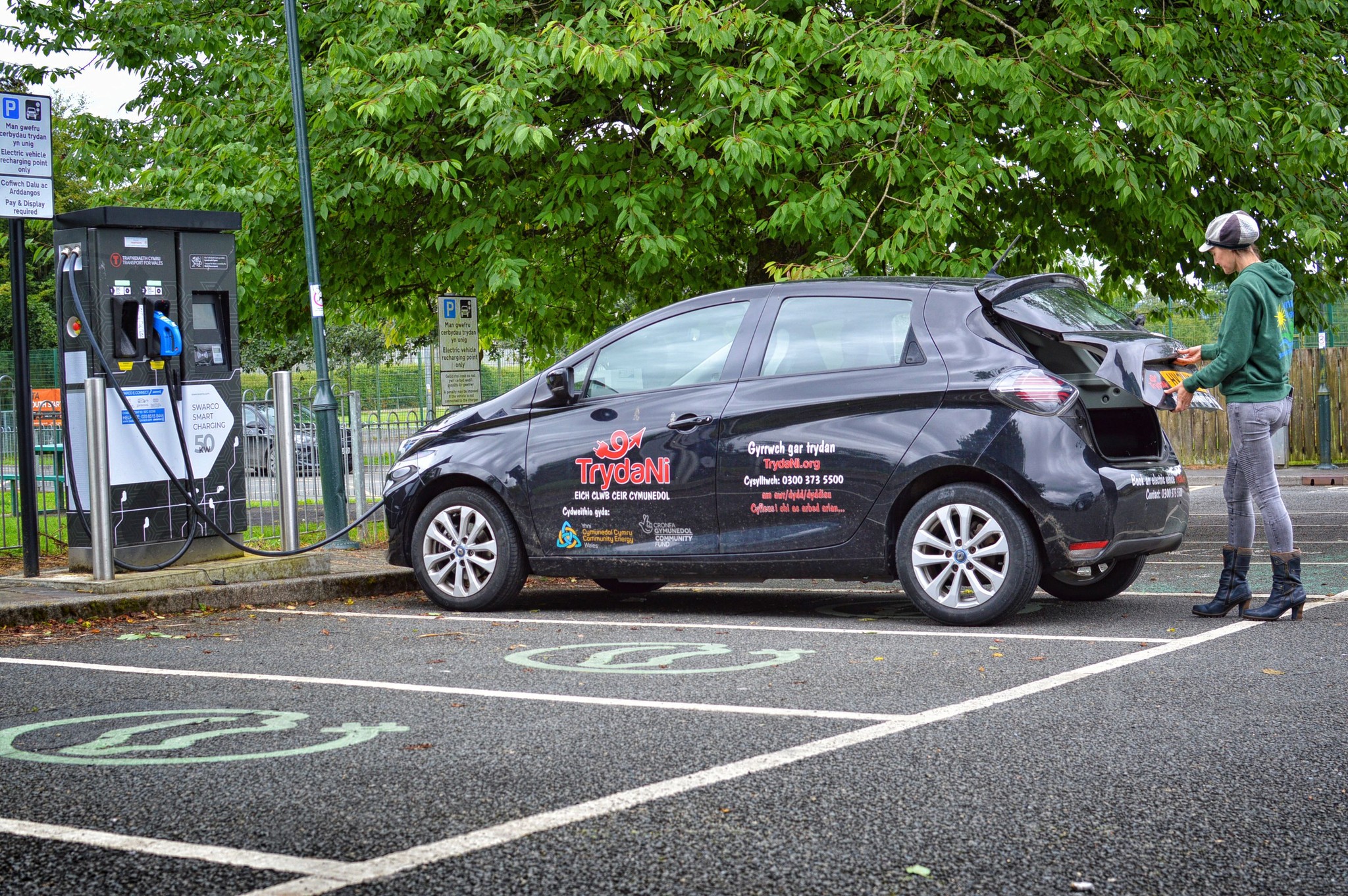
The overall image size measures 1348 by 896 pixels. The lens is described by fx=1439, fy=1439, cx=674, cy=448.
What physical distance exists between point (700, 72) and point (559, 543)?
518 cm

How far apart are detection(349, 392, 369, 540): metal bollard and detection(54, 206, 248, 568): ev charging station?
3211mm

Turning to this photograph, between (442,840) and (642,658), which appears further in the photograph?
(642,658)

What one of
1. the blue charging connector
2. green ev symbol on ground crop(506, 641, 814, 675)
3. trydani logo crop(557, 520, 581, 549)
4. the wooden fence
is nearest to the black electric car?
trydani logo crop(557, 520, 581, 549)

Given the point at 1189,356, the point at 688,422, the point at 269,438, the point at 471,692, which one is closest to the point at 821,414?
the point at 688,422

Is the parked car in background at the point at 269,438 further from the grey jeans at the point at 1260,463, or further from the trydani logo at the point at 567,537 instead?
the grey jeans at the point at 1260,463

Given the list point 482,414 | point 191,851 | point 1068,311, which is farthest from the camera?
point 482,414

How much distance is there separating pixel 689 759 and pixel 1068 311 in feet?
13.2

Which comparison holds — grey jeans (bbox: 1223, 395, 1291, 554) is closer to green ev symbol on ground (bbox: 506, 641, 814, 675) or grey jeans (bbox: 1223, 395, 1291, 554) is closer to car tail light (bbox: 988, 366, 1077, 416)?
car tail light (bbox: 988, 366, 1077, 416)

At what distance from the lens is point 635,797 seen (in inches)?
159

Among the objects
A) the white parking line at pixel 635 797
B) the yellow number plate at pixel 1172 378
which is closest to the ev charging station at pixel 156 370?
the white parking line at pixel 635 797

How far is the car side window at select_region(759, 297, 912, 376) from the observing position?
7527mm

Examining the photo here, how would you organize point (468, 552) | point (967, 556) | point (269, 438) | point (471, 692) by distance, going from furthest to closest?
point (269, 438), point (468, 552), point (967, 556), point (471, 692)

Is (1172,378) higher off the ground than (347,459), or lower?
higher

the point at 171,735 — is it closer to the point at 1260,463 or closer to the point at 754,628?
the point at 754,628
